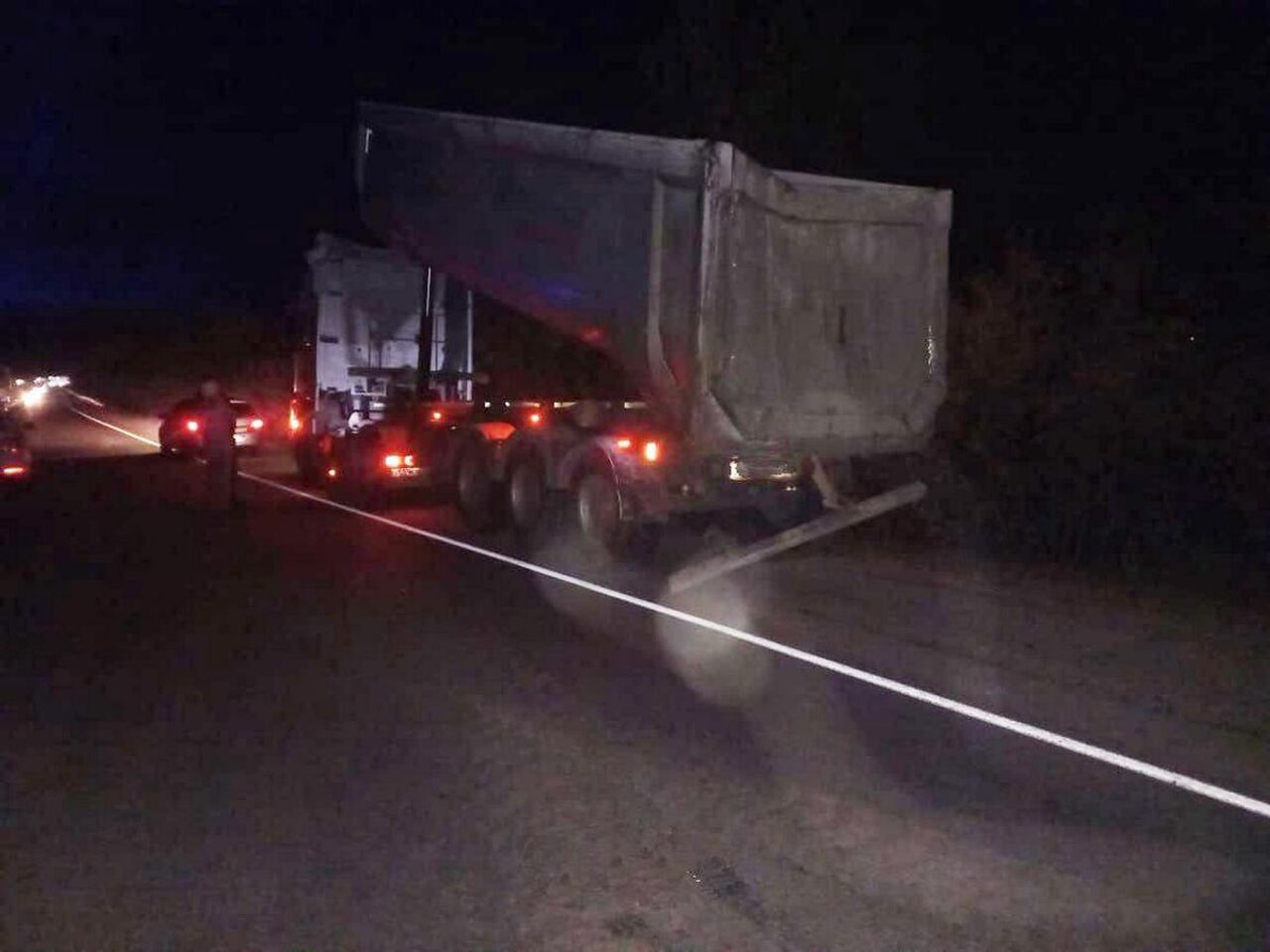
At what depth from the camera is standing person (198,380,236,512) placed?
20375mm

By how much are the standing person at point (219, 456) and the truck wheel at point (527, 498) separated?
473cm

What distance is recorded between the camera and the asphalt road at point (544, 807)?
228 inches

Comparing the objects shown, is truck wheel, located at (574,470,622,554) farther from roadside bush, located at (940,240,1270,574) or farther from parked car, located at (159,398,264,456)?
parked car, located at (159,398,264,456)

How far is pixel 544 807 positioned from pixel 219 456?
46.8 feet

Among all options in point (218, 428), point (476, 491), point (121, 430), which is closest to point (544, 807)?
point (476, 491)

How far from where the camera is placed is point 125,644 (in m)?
11.0

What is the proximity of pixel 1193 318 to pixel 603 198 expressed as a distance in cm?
694

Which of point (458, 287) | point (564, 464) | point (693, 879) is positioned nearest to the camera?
point (693, 879)

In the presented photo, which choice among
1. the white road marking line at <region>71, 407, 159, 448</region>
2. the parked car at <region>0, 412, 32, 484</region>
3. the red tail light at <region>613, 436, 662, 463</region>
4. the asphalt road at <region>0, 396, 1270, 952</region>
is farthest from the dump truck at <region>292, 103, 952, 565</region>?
the white road marking line at <region>71, 407, 159, 448</region>

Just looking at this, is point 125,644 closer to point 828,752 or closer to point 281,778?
point 281,778

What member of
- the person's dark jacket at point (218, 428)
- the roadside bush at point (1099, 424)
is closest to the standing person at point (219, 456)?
the person's dark jacket at point (218, 428)

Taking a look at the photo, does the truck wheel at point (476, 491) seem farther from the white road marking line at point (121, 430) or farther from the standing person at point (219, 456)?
the white road marking line at point (121, 430)

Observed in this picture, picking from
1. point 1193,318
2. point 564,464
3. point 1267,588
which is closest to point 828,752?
point 1267,588

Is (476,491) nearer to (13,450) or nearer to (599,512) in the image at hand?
(599,512)
